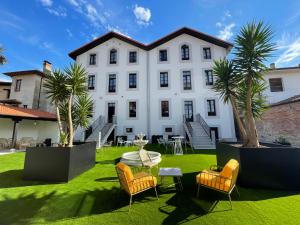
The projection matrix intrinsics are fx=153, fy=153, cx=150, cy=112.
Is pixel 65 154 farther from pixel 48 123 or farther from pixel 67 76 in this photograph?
pixel 48 123

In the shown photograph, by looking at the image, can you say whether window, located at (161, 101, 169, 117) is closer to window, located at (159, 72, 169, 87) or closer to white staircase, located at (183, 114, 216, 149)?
window, located at (159, 72, 169, 87)

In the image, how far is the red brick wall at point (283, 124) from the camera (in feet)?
35.9

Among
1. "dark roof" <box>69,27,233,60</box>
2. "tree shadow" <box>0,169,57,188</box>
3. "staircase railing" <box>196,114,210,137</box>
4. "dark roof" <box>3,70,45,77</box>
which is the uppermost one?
"dark roof" <box>69,27,233,60</box>

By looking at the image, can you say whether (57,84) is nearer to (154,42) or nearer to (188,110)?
(188,110)

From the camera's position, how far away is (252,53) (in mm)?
5352

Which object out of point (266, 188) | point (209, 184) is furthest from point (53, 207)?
point (266, 188)

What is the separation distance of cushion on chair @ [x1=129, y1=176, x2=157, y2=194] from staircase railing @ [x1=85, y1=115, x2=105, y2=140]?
12.5 metres

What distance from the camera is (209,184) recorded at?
376 cm

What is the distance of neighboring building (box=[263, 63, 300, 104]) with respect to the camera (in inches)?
665

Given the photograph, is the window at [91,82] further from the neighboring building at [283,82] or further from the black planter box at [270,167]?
the neighboring building at [283,82]

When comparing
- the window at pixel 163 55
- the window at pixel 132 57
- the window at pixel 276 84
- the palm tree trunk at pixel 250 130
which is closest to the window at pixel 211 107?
the window at pixel 163 55

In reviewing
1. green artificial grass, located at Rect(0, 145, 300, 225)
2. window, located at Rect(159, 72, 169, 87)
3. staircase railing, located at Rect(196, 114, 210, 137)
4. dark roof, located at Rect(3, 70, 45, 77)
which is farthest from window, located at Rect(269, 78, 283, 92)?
dark roof, located at Rect(3, 70, 45, 77)

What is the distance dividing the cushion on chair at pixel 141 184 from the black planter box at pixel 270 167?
2.68m

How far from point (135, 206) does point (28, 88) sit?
23.1 meters
